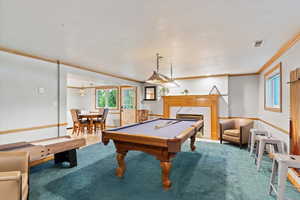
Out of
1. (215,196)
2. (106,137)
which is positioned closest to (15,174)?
(106,137)

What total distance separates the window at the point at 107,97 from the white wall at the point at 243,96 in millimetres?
5184

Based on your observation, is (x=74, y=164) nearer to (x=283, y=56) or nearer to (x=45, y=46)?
(x=45, y=46)

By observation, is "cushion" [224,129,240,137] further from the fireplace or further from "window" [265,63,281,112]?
the fireplace

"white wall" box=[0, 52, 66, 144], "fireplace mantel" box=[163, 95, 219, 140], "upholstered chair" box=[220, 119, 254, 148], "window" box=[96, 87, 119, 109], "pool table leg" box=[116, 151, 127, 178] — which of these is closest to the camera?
"pool table leg" box=[116, 151, 127, 178]

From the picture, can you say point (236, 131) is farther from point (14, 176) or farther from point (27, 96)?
point (27, 96)

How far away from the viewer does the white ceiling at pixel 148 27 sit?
5.32 ft

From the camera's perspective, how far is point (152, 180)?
2.47m

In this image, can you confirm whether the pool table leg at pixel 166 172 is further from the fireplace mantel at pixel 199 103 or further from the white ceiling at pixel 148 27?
the fireplace mantel at pixel 199 103

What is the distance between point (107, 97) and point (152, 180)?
247 inches

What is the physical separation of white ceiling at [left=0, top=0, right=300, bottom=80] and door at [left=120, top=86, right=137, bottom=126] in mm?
4178

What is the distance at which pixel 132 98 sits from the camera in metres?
7.53

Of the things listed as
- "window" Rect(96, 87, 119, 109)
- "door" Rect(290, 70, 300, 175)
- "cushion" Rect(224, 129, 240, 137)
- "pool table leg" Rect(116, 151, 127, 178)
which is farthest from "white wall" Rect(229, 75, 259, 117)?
"window" Rect(96, 87, 119, 109)

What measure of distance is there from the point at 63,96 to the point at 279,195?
14.8 feet

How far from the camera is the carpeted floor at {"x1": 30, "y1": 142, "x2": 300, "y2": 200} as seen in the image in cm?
208
